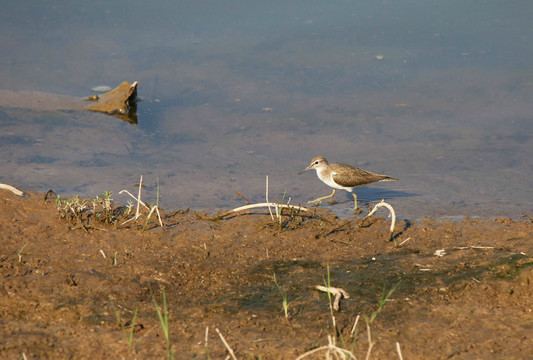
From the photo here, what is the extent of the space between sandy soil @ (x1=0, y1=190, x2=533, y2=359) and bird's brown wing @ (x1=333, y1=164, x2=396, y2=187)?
0.85 m

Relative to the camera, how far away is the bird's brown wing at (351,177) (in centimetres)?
798

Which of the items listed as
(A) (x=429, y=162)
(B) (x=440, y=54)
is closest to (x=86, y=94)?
(A) (x=429, y=162)

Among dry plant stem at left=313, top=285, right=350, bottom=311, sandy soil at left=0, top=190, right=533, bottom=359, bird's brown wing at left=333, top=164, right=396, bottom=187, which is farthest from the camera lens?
bird's brown wing at left=333, top=164, right=396, bottom=187

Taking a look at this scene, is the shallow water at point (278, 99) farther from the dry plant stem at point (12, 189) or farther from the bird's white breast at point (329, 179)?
the dry plant stem at point (12, 189)

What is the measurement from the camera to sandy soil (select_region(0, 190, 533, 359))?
14.6ft

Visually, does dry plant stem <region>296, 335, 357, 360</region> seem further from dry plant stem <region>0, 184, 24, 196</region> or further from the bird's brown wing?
dry plant stem <region>0, 184, 24, 196</region>

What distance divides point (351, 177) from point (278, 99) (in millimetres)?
3511

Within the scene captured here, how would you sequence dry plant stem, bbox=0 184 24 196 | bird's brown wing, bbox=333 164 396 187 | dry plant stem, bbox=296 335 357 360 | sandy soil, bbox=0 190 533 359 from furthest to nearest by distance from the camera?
1. bird's brown wing, bbox=333 164 396 187
2. dry plant stem, bbox=0 184 24 196
3. sandy soil, bbox=0 190 533 359
4. dry plant stem, bbox=296 335 357 360

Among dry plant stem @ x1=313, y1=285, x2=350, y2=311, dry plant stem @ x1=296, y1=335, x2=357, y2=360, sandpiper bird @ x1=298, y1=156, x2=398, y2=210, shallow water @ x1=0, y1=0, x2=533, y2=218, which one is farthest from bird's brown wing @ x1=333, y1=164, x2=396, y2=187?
dry plant stem @ x1=296, y1=335, x2=357, y2=360

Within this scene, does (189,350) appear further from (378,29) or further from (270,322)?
(378,29)

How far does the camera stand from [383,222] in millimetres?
7086

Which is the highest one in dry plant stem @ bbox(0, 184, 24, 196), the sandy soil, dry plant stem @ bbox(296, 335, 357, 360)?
dry plant stem @ bbox(296, 335, 357, 360)

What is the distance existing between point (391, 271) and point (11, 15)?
11.9 meters

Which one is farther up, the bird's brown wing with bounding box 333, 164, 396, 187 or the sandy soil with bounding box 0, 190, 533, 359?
the bird's brown wing with bounding box 333, 164, 396, 187
